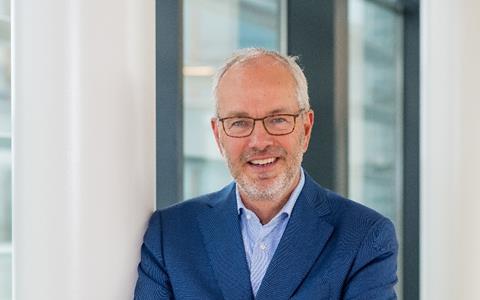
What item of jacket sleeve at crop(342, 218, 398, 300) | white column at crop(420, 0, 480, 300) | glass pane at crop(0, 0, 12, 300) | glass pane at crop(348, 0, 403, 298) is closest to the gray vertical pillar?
glass pane at crop(0, 0, 12, 300)

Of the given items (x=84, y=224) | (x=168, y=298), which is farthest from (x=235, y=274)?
(x=84, y=224)

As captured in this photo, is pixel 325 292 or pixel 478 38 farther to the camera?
pixel 478 38

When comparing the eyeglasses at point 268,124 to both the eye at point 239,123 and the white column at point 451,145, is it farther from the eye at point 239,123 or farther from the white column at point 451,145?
the white column at point 451,145

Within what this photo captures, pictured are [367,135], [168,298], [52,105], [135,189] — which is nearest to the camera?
[52,105]

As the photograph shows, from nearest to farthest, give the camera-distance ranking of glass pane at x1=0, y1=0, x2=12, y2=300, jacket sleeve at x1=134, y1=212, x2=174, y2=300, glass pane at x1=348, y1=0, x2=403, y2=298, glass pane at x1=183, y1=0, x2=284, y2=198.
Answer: jacket sleeve at x1=134, y1=212, x2=174, y2=300, glass pane at x1=0, y1=0, x2=12, y2=300, glass pane at x1=183, y1=0, x2=284, y2=198, glass pane at x1=348, y1=0, x2=403, y2=298

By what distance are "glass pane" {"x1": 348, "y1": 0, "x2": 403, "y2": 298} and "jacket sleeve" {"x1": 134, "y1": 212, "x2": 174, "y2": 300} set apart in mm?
3180

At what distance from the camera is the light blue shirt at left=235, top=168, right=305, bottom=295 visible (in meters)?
1.87

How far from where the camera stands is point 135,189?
168 centimetres

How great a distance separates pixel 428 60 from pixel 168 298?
7.15 feet

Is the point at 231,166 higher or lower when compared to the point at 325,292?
higher

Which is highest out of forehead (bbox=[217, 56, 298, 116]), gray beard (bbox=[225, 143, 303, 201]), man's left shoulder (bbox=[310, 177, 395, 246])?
forehead (bbox=[217, 56, 298, 116])

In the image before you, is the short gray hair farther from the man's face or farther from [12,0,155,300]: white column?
[12,0,155,300]: white column

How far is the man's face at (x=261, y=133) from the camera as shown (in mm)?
1829

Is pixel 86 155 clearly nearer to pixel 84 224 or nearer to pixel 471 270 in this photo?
pixel 84 224
